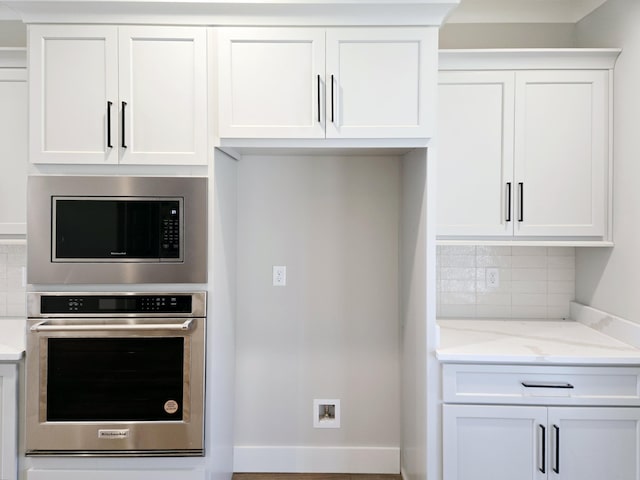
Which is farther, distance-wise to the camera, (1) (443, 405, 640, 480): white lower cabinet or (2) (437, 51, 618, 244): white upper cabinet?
(2) (437, 51, 618, 244): white upper cabinet

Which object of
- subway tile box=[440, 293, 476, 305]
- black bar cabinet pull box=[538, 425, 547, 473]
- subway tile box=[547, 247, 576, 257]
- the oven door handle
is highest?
subway tile box=[547, 247, 576, 257]

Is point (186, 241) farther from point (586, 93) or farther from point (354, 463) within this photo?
point (586, 93)

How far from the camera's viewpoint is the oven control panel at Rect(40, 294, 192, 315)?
6.93ft

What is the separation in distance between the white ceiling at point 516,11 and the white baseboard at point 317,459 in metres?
2.44

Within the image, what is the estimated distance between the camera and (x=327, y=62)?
2.12 meters

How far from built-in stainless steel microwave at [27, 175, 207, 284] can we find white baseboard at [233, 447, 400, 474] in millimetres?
1239

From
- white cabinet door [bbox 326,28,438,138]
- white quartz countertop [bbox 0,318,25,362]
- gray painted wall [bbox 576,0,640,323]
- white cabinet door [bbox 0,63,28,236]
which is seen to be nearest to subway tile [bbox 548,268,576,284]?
gray painted wall [bbox 576,0,640,323]

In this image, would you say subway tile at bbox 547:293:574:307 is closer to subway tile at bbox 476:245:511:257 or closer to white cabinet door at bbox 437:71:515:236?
subway tile at bbox 476:245:511:257

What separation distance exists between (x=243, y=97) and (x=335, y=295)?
3.93 feet

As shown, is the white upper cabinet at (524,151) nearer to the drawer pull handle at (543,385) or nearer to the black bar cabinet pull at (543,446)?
the drawer pull handle at (543,385)

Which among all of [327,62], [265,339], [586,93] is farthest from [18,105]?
[586,93]

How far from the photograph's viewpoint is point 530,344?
223 centimetres

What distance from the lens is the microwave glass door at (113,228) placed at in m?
2.11

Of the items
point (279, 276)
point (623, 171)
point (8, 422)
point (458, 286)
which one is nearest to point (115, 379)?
point (8, 422)
